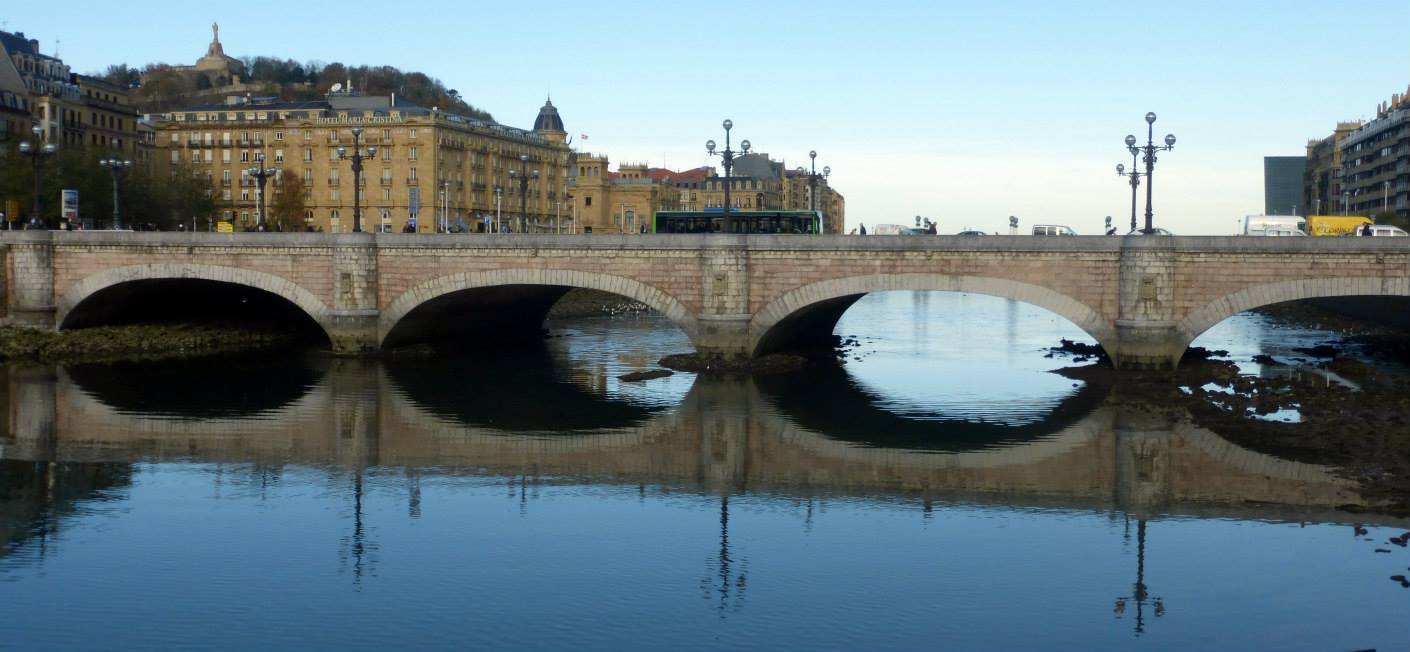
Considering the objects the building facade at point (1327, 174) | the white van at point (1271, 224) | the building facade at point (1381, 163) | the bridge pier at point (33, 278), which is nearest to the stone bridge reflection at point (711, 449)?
the bridge pier at point (33, 278)

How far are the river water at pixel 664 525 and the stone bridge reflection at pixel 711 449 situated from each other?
0.15 metres

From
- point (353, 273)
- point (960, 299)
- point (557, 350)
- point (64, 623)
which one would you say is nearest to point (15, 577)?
point (64, 623)

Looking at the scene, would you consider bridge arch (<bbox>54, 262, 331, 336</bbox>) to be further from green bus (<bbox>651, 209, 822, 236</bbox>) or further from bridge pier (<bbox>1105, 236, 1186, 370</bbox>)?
bridge pier (<bbox>1105, 236, 1186, 370</bbox>)

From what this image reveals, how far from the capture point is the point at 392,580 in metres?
22.9

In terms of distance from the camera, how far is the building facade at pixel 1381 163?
12712cm

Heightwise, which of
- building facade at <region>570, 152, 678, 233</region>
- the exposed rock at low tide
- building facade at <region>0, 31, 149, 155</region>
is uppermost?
building facade at <region>0, 31, 149, 155</region>

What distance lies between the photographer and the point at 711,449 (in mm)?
35719

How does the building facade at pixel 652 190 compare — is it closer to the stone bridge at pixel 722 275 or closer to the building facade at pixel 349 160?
the building facade at pixel 349 160

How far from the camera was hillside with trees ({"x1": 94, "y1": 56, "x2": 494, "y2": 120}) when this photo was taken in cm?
16988

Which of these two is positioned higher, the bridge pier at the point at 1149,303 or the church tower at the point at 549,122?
the church tower at the point at 549,122

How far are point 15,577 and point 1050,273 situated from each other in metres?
34.3

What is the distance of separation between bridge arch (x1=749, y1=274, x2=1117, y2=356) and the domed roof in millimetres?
97710

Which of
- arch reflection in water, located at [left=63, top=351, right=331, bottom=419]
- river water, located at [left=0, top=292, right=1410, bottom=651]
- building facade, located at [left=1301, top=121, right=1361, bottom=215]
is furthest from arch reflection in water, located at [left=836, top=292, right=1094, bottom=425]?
building facade, located at [left=1301, top=121, right=1361, bottom=215]

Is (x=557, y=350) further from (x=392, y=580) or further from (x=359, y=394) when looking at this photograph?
(x=392, y=580)
